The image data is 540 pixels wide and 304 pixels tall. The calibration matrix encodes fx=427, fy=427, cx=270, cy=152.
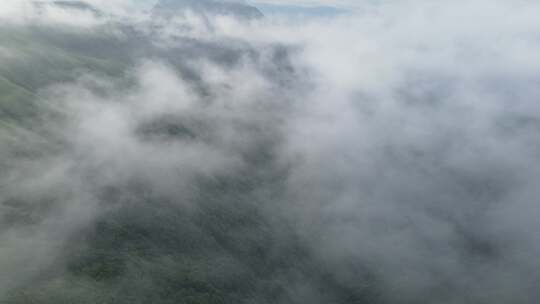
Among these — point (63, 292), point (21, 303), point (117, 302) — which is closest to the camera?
point (21, 303)

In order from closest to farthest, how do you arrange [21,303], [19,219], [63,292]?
[21,303] → [63,292] → [19,219]

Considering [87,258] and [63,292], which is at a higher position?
[87,258]

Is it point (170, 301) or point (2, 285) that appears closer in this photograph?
point (2, 285)

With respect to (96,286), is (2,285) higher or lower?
lower

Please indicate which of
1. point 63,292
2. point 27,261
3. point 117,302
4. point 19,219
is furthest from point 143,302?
point 19,219

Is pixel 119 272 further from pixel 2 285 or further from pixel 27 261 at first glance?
pixel 2 285

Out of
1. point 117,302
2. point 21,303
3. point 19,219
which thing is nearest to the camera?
point 21,303

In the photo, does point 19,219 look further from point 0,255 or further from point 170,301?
point 170,301

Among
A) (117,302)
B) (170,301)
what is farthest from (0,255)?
(170,301)

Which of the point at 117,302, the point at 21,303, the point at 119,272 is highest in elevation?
the point at 119,272
